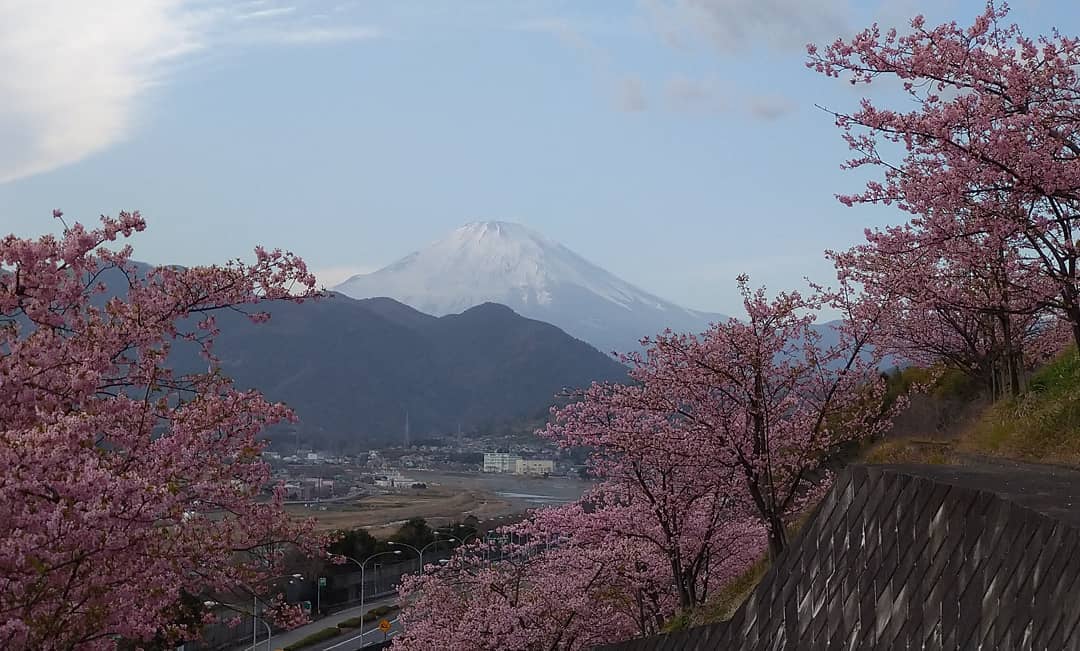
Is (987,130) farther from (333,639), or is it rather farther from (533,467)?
(533,467)

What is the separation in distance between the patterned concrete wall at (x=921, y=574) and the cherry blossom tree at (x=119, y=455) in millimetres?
4305

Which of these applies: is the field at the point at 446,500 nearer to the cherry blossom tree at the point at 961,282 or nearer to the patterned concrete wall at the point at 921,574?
the cherry blossom tree at the point at 961,282

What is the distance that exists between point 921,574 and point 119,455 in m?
5.92

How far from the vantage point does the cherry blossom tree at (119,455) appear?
561 centimetres

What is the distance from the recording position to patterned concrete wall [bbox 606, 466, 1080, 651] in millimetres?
6418

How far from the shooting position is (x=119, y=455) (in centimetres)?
689

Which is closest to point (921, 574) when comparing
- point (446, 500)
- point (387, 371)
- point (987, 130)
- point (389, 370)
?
point (987, 130)

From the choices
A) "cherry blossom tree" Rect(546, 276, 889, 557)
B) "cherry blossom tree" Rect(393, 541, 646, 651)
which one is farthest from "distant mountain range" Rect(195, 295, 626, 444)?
"cherry blossom tree" Rect(546, 276, 889, 557)

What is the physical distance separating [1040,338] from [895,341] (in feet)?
11.2

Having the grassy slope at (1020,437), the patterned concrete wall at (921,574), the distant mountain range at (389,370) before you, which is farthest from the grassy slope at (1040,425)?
the distant mountain range at (389,370)

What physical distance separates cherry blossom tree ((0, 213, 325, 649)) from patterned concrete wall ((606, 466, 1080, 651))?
430cm

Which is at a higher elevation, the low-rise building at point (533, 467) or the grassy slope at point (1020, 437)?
the grassy slope at point (1020, 437)

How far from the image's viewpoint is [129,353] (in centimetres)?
795

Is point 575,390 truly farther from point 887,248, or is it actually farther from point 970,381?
point 970,381
